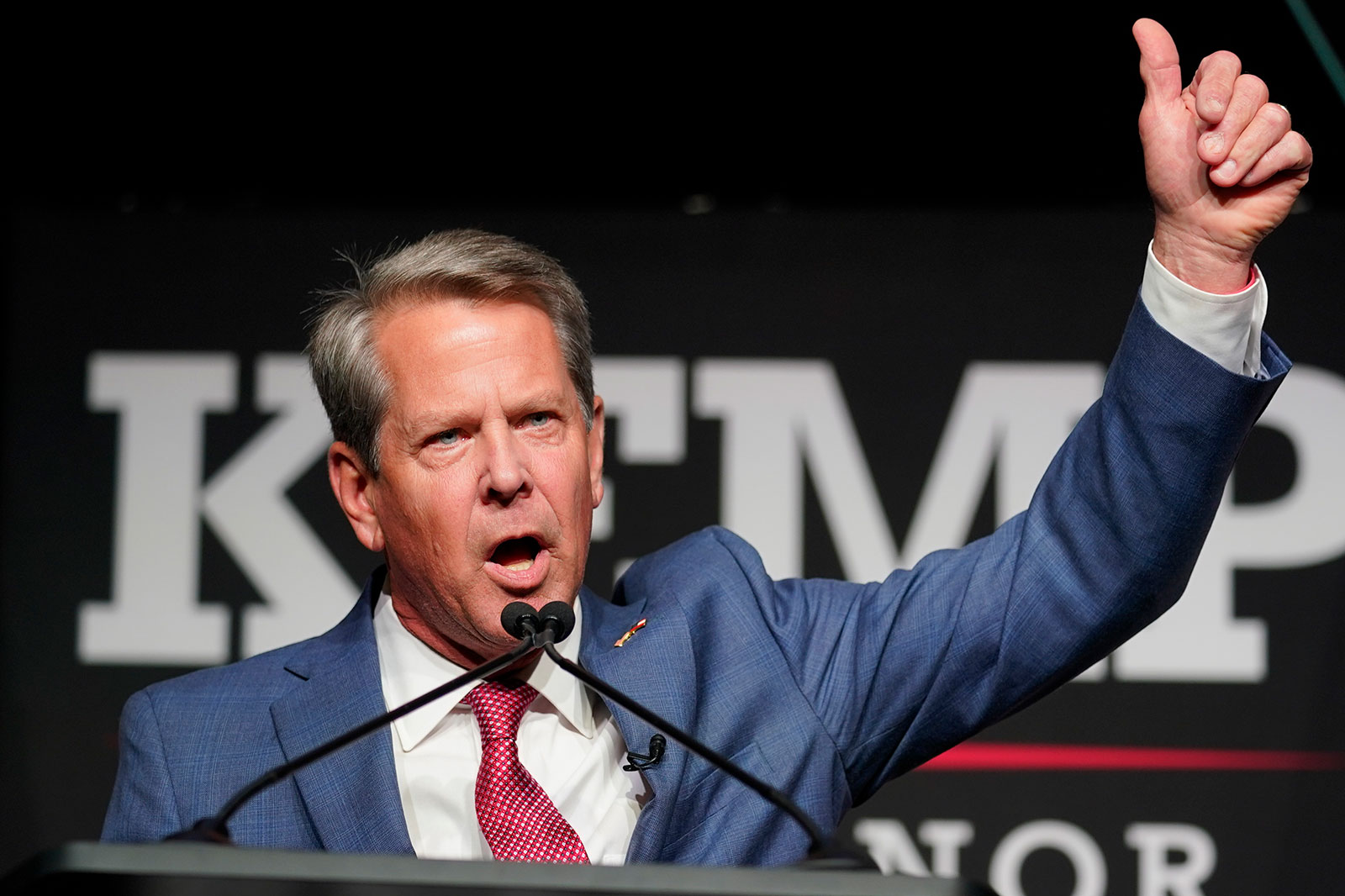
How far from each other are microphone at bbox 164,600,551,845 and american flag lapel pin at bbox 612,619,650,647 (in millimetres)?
417

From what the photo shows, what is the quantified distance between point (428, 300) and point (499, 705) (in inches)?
18.5

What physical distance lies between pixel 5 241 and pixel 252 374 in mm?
556

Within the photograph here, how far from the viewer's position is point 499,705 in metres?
1.73

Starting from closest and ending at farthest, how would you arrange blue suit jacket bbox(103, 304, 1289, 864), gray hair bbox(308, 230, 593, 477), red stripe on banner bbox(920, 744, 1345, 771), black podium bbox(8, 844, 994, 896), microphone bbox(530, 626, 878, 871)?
black podium bbox(8, 844, 994, 896)
microphone bbox(530, 626, 878, 871)
blue suit jacket bbox(103, 304, 1289, 864)
gray hair bbox(308, 230, 593, 477)
red stripe on banner bbox(920, 744, 1345, 771)

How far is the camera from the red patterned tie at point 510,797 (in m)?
1.61

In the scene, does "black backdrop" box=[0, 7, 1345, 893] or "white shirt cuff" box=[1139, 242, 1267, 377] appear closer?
"white shirt cuff" box=[1139, 242, 1267, 377]

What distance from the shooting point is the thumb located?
4.71 ft

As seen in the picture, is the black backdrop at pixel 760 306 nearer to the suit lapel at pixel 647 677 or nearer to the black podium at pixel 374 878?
the suit lapel at pixel 647 677

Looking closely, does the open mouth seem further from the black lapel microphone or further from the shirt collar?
the black lapel microphone

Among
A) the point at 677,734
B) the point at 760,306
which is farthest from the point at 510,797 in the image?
the point at 760,306

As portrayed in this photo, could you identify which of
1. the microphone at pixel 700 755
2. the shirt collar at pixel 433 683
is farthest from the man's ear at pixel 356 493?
the microphone at pixel 700 755

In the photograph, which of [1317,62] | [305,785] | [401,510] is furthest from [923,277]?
[305,785]

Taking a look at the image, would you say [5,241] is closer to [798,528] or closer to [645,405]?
[645,405]

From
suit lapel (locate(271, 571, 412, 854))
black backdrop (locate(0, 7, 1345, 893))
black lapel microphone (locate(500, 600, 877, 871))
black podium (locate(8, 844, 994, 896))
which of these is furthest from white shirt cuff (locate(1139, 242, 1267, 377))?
black backdrop (locate(0, 7, 1345, 893))
